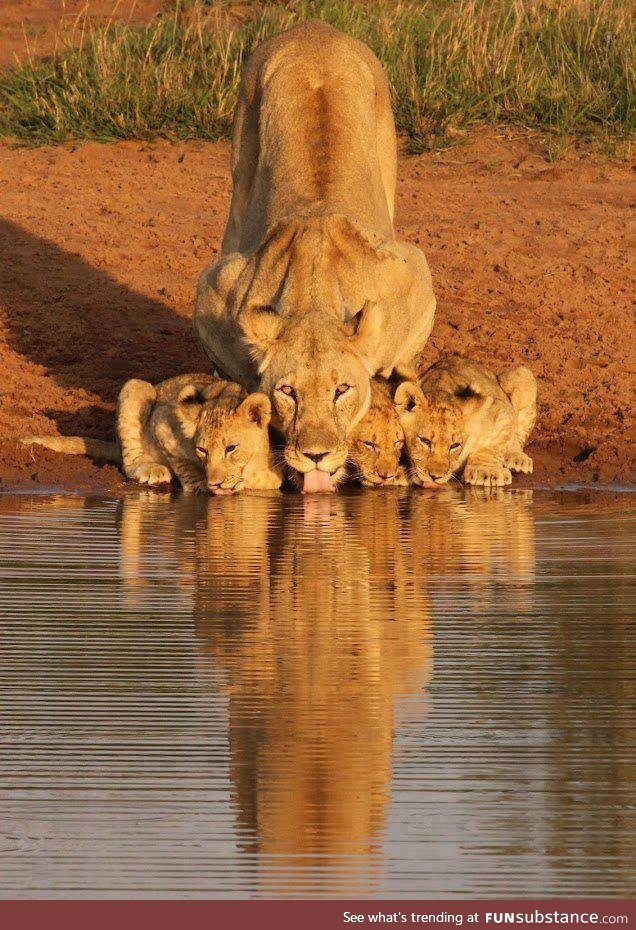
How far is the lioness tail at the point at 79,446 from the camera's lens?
39.2 feet

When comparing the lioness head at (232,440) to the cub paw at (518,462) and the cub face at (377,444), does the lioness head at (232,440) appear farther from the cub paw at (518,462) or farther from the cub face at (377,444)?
the cub paw at (518,462)

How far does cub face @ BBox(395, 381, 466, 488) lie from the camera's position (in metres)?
11.4

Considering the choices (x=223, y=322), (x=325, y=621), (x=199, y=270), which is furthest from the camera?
(x=199, y=270)

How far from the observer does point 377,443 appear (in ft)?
37.0

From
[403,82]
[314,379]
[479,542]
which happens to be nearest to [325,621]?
[479,542]

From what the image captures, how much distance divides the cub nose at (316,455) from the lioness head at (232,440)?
42 centimetres

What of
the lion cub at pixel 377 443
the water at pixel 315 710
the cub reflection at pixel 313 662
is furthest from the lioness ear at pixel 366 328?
the water at pixel 315 710

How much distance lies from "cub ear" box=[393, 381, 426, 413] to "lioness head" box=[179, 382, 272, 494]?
2.66 feet

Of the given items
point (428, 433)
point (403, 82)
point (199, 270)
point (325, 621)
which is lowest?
point (199, 270)

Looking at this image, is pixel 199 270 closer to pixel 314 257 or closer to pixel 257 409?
pixel 314 257

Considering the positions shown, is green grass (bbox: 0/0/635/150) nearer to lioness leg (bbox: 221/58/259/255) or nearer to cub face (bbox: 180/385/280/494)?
lioness leg (bbox: 221/58/259/255)

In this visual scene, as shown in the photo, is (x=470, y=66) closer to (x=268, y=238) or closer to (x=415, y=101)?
(x=415, y=101)

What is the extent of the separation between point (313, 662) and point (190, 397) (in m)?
4.30

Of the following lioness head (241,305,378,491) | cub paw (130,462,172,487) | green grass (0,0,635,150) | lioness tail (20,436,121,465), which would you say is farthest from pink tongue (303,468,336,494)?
green grass (0,0,635,150)
